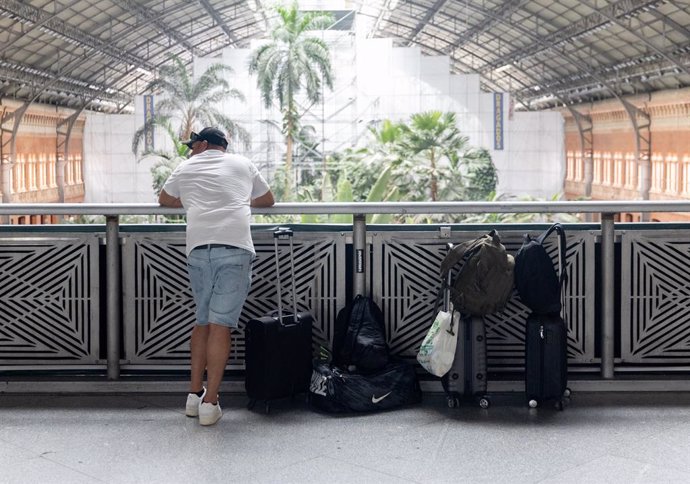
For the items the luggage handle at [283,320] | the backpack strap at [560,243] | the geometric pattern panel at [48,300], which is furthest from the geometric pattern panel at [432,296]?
the geometric pattern panel at [48,300]

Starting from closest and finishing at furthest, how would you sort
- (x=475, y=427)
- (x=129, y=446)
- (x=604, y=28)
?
(x=129, y=446) → (x=475, y=427) → (x=604, y=28)

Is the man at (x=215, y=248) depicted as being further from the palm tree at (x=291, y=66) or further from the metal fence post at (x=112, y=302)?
the palm tree at (x=291, y=66)

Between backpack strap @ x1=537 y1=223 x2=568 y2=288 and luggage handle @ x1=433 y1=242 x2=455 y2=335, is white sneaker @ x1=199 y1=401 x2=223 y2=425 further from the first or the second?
backpack strap @ x1=537 y1=223 x2=568 y2=288

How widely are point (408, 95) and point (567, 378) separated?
3745cm

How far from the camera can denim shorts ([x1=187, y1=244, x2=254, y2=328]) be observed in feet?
18.3

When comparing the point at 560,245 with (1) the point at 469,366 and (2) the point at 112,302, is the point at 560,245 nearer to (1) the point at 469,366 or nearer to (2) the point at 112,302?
(1) the point at 469,366

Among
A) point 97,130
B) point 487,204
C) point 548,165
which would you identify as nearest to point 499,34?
point 548,165

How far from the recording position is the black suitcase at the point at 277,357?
573 centimetres

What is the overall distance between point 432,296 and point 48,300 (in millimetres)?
2332

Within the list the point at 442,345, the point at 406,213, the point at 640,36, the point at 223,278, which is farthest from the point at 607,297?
the point at 640,36

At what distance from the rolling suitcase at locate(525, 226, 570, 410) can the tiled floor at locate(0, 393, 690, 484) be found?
119 mm

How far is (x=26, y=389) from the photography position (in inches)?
245

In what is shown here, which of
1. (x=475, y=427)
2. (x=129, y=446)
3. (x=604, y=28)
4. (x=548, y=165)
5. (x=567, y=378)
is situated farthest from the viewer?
(x=548, y=165)

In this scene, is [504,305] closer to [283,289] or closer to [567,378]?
[567,378]
